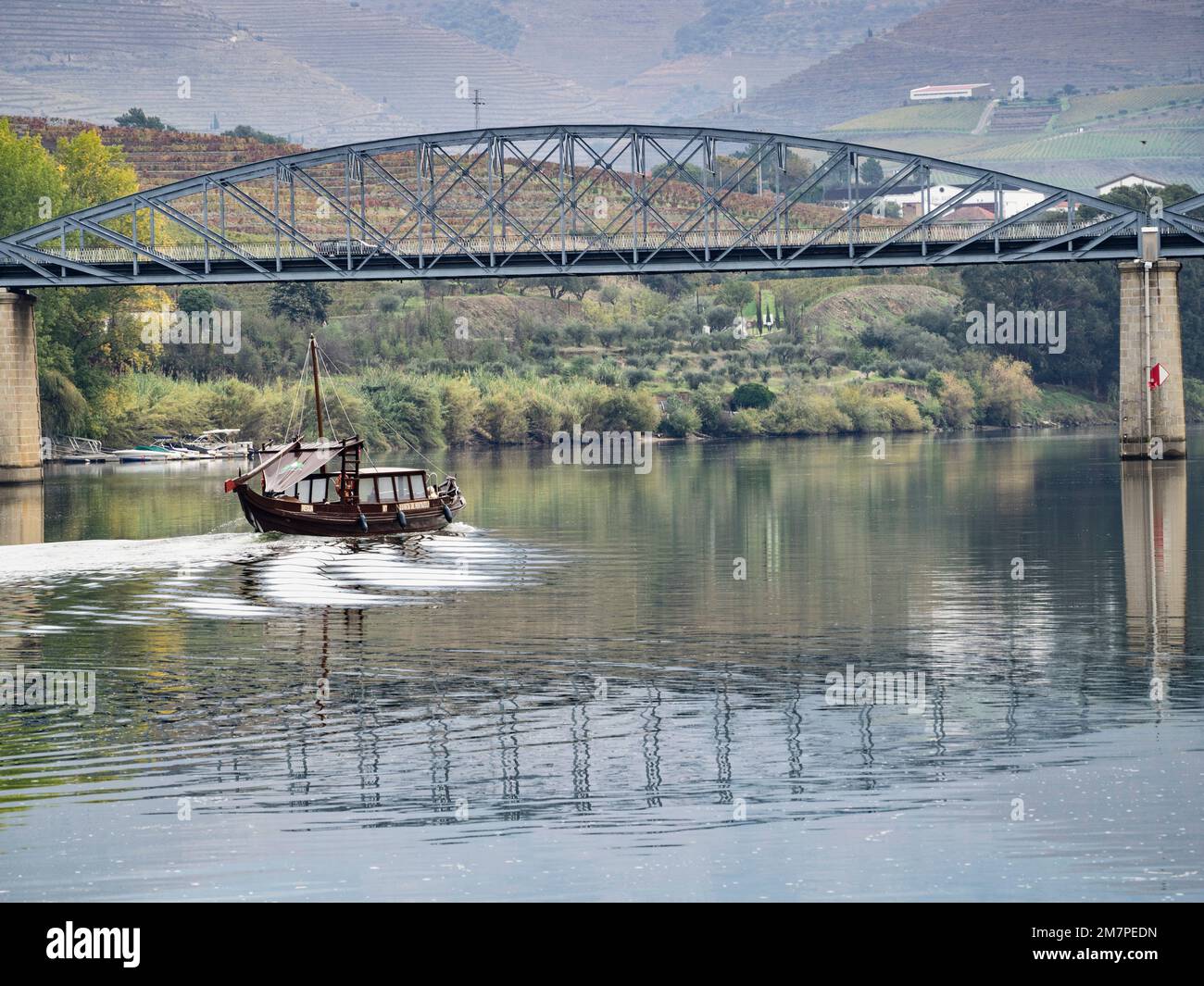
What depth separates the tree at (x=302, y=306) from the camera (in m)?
197

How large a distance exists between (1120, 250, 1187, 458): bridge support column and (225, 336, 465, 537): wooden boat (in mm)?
49088

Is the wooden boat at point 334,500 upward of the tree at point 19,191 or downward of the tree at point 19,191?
downward

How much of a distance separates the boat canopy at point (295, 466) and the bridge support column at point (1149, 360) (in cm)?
5333

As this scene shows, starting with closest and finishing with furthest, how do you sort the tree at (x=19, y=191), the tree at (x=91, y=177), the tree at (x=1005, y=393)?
the tree at (x=19, y=191)
the tree at (x=91, y=177)
the tree at (x=1005, y=393)

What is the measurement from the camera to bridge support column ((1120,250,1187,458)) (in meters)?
110

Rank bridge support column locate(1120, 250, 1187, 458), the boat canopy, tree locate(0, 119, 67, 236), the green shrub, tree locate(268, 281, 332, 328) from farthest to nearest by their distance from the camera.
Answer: tree locate(268, 281, 332, 328) < the green shrub < tree locate(0, 119, 67, 236) < bridge support column locate(1120, 250, 1187, 458) < the boat canopy

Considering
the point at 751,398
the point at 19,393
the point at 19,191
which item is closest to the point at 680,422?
the point at 751,398

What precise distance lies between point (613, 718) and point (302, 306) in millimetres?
167600

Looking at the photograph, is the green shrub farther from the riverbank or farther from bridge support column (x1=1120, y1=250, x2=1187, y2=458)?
bridge support column (x1=1120, y1=250, x2=1187, y2=458)

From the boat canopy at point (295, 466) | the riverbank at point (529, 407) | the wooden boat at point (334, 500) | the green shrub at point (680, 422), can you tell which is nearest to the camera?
the wooden boat at point (334, 500)

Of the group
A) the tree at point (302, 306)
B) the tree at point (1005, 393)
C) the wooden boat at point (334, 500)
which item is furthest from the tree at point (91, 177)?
the tree at point (1005, 393)

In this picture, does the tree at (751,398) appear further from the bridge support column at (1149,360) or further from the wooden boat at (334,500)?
the wooden boat at (334,500)

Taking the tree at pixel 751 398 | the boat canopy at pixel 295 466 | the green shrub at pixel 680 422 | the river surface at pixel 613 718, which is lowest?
the river surface at pixel 613 718

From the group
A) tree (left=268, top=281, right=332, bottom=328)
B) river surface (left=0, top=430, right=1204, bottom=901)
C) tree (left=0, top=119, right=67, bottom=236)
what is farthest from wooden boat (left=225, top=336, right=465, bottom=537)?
tree (left=268, top=281, right=332, bottom=328)
